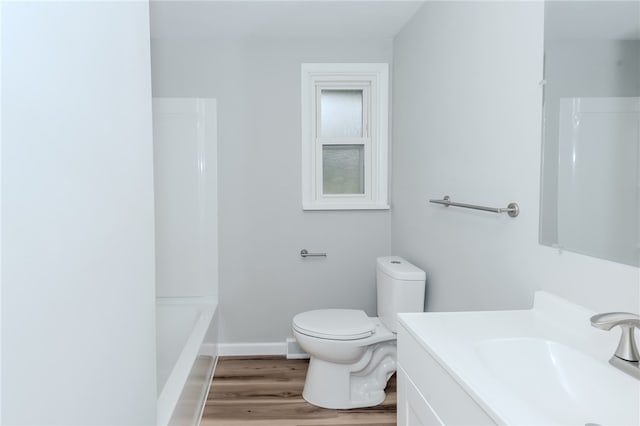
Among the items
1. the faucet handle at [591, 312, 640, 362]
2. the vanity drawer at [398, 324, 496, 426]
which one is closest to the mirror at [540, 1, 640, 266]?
the faucet handle at [591, 312, 640, 362]

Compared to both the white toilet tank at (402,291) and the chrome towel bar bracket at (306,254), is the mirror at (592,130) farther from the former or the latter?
the chrome towel bar bracket at (306,254)

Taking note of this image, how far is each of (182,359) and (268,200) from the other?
120cm

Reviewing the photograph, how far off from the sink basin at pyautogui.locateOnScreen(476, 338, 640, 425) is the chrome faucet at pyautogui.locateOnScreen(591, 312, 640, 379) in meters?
0.02

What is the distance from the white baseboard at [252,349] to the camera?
3.01 meters

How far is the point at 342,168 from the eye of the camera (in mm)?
3047

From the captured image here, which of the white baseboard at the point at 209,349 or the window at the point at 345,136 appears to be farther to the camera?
the window at the point at 345,136

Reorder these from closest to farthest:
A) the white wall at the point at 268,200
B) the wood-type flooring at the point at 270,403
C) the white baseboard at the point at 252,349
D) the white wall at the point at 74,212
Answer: the white wall at the point at 74,212 < the wood-type flooring at the point at 270,403 < the white wall at the point at 268,200 < the white baseboard at the point at 252,349

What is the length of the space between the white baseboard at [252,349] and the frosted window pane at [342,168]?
1130 millimetres

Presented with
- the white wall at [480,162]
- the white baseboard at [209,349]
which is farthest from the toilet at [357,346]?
the white baseboard at [209,349]

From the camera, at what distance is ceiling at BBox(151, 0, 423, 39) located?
94.6 inches

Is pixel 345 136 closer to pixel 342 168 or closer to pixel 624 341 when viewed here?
pixel 342 168

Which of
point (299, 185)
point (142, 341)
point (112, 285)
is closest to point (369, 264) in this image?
point (299, 185)

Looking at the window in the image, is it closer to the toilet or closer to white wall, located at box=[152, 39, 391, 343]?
white wall, located at box=[152, 39, 391, 343]

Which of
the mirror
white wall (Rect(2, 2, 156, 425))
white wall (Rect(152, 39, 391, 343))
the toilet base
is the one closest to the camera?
white wall (Rect(2, 2, 156, 425))
